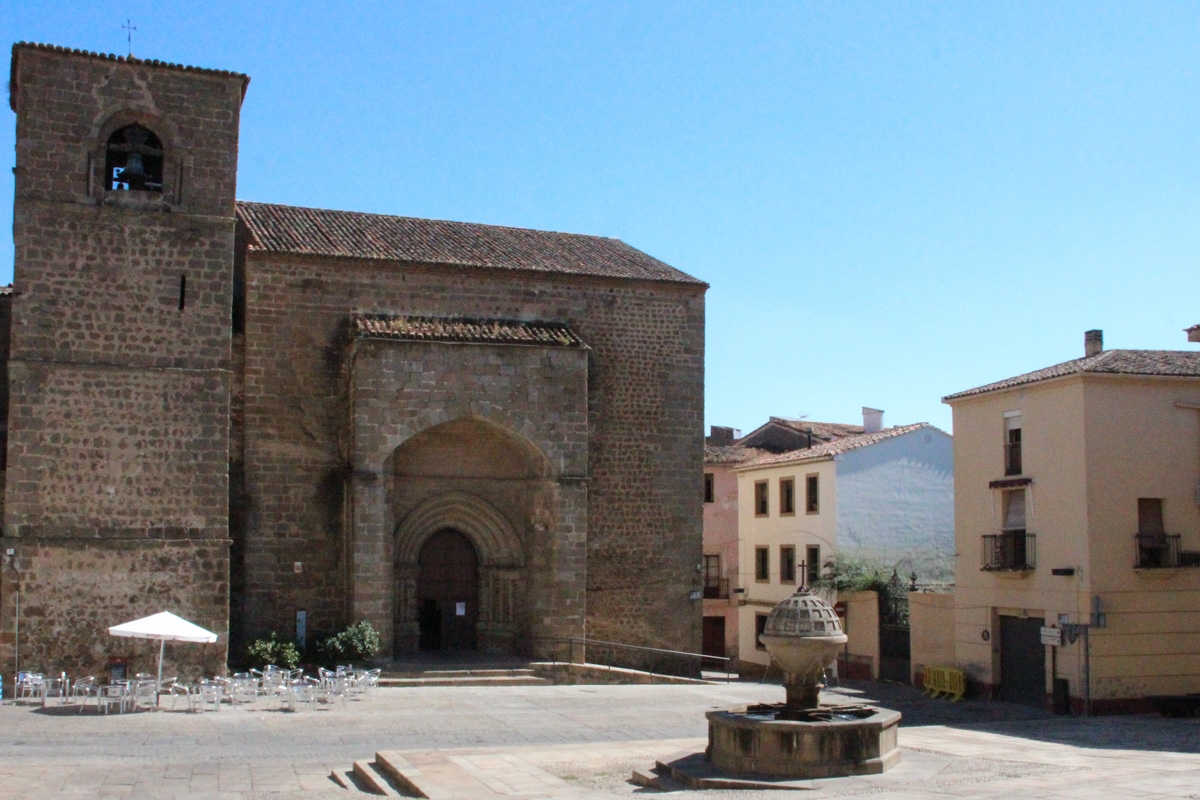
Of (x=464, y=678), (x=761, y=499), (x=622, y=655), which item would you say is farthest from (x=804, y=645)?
(x=761, y=499)

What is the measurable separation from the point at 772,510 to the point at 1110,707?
14.7 metres

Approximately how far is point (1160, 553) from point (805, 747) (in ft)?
42.8

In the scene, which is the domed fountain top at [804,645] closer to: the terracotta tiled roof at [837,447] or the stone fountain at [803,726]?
the stone fountain at [803,726]

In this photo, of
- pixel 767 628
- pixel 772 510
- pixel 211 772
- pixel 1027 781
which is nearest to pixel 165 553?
pixel 211 772

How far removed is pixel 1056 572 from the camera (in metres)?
22.6

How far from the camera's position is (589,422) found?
1029 inches

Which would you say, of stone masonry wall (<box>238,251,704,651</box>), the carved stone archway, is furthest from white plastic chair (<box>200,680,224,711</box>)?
the carved stone archway

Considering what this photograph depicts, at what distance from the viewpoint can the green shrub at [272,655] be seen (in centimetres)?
2203

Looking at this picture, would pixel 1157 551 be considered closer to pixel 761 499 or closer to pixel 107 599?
pixel 761 499

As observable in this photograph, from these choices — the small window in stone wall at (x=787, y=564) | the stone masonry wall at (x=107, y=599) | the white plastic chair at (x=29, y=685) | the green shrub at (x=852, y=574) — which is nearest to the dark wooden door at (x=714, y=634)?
the small window in stone wall at (x=787, y=564)

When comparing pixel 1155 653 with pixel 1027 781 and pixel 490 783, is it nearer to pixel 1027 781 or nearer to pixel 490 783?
pixel 1027 781

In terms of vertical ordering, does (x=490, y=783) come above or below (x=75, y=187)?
below

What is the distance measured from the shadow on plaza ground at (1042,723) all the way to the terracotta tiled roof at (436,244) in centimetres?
989

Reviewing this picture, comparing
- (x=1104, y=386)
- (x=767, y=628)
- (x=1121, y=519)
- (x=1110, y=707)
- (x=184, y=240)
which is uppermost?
(x=184, y=240)
